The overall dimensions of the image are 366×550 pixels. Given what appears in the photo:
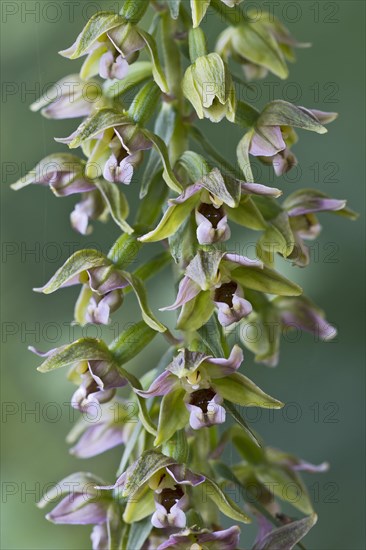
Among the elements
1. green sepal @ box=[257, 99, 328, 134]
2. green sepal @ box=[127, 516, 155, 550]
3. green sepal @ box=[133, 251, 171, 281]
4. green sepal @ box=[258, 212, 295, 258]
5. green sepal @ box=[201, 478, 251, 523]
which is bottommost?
green sepal @ box=[127, 516, 155, 550]

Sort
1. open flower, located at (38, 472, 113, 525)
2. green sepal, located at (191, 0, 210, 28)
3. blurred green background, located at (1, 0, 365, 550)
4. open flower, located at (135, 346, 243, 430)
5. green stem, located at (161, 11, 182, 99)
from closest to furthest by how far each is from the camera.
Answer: open flower, located at (135, 346, 243, 430) → green sepal, located at (191, 0, 210, 28) → open flower, located at (38, 472, 113, 525) → green stem, located at (161, 11, 182, 99) → blurred green background, located at (1, 0, 365, 550)

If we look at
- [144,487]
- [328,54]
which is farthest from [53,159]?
[328,54]

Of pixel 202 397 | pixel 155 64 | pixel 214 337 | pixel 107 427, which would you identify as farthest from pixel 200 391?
pixel 155 64

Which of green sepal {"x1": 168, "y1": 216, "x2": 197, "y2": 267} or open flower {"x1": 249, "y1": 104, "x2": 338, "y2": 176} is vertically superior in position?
open flower {"x1": 249, "y1": 104, "x2": 338, "y2": 176}

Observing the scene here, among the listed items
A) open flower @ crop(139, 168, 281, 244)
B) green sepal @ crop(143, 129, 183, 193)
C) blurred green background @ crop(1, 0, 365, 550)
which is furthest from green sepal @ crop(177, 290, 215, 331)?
blurred green background @ crop(1, 0, 365, 550)

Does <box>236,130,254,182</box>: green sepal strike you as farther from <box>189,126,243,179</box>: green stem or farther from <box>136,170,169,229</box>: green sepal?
<box>136,170,169,229</box>: green sepal

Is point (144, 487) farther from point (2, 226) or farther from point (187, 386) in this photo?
point (2, 226)
